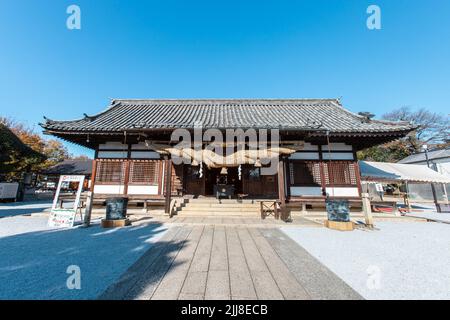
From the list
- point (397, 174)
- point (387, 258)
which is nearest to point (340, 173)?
point (387, 258)

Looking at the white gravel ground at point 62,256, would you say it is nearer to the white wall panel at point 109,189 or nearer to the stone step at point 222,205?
the stone step at point 222,205

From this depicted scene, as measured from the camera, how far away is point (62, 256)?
338 centimetres

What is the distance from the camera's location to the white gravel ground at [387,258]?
2.41m

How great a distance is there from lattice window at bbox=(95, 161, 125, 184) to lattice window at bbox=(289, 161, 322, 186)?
8455 millimetres

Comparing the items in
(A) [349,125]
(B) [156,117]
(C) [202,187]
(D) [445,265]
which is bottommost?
(D) [445,265]

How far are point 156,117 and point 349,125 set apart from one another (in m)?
10.6

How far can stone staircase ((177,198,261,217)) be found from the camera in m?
7.50

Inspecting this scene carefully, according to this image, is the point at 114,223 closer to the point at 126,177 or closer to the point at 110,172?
the point at 126,177

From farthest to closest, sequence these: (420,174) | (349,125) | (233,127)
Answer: (420,174)
(349,125)
(233,127)

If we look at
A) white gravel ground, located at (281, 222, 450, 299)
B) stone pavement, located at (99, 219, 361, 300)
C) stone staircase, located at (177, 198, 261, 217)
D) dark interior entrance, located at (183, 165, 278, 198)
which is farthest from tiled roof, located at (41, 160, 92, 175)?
white gravel ground, located at (281, 222, 450, 299)

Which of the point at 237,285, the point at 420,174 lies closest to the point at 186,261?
the point at 237,285

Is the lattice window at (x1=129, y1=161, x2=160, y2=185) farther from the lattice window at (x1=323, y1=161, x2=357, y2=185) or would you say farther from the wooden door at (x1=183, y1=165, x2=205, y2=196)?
the lattice window at (x1=323, y1=161, x2=357, y2=185)
